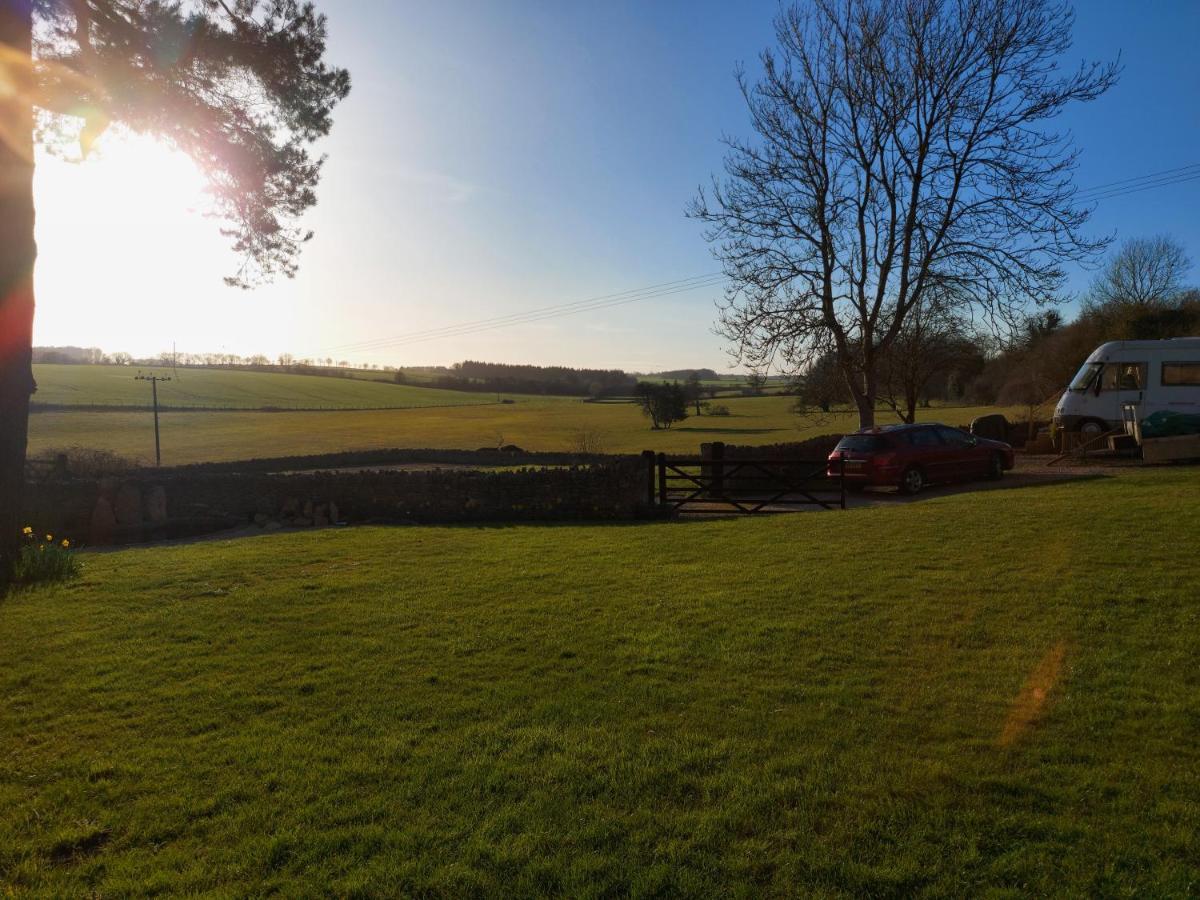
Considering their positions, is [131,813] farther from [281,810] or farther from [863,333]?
[863,333]

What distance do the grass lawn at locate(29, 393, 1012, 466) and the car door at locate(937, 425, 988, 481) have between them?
75.3 ft

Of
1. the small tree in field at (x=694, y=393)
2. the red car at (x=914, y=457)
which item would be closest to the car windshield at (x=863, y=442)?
the red car at (x=914, y=457)

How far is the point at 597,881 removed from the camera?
323 cm

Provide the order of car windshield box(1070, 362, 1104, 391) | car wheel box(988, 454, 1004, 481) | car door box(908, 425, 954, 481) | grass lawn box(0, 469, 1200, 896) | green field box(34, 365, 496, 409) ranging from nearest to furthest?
grass lawn box(0, 469, 1200, 896) < car door box(908, 425, 954, 481) < car wheel box(988, 454, 1004, 481) < car windshield box(1070, 362, 1104, 391) < green field box(34, 365, 496, 409)

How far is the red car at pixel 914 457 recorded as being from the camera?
55.5 ft

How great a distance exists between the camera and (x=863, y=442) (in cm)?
1733

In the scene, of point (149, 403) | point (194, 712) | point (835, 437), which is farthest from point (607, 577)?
point (149, 403)

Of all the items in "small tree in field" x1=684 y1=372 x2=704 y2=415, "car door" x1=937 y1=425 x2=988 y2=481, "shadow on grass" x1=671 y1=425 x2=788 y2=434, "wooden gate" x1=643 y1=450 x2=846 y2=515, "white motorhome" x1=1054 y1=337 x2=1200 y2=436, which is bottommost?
"wooden gate" x1=643 y1=450 x2=846 y2=515

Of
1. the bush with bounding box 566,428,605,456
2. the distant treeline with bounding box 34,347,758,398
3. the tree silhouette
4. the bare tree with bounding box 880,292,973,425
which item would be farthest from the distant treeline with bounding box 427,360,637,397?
the tree silhouette

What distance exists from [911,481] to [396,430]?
50003 millimetres

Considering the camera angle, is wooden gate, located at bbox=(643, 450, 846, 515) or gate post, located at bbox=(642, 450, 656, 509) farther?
gate post, located at bbox=(642, 450, 656, 509)

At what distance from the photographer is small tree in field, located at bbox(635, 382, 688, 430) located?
7325 cm

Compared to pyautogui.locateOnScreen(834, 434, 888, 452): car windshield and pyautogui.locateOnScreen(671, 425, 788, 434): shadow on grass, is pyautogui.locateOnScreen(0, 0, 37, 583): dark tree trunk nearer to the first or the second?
pyautogui.locateOnScreen(834, 434, 888, 452): car windshield

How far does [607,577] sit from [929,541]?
4.12 metres
